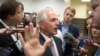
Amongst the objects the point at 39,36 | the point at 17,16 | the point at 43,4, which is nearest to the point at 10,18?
the point at 17,16

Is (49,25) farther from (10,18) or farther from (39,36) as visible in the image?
(10,18)

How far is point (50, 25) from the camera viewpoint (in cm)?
307

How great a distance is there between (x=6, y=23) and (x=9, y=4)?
0.74 feet

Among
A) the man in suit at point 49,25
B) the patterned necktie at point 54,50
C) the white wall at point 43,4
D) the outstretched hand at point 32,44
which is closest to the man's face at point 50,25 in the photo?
the man in suit at point 49,25

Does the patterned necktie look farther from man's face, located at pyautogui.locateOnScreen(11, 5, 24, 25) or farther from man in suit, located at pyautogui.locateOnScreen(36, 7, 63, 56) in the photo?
man's face, located at pyautogui.locateOnScreen(11, 5, 24, 25)

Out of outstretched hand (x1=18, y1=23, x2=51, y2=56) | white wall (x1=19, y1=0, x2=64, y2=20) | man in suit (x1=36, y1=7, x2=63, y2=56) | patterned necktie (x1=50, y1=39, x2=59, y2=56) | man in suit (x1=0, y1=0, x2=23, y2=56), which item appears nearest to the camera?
outstretched hand (x1=18, y1=23, x2=51, y2=56)

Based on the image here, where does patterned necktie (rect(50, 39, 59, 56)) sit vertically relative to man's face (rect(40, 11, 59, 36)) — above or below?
below

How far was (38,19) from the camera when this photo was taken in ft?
10.2

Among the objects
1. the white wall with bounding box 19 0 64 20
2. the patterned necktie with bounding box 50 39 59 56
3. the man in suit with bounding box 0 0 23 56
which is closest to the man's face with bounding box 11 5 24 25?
the man in suit with bounding box 0 0 23 56

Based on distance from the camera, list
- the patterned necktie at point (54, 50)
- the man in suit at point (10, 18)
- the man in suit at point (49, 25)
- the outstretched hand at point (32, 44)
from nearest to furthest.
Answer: the outstretched hand at point (32, 44)
the man in suit at point (10, 18)
the patterned necktie at point (54, 50)
the man in suit at point (49, 25)

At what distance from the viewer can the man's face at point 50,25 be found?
3.02 meters

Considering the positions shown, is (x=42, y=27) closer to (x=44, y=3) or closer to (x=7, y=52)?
(x=7, y=52)

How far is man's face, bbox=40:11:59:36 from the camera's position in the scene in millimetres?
3019

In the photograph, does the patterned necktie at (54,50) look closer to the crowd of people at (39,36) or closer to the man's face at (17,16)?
the crowd of people at (39,36)
